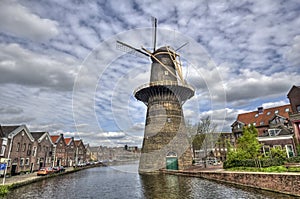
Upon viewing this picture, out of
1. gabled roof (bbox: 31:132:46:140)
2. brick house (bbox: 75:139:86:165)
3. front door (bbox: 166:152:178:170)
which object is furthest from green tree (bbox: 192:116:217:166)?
brick house (bbox: 75:139:86:165)

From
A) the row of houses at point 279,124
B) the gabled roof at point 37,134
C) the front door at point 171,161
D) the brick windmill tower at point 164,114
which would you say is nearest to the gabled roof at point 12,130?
the gabled roof at point 37,134

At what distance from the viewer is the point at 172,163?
28609mm

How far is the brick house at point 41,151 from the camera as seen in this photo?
115ft

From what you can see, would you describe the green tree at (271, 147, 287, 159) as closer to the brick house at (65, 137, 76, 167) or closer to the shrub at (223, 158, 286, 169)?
the shrub at (223, 158, 286, 169)

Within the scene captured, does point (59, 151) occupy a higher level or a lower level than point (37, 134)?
lower

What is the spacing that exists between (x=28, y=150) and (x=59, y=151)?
44.0 ft

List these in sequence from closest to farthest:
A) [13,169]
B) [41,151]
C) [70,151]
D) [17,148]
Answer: [13,169]
[17,148]
[41,151]
[70,151]

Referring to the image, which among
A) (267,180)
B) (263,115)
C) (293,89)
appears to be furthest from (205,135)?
(267,180)

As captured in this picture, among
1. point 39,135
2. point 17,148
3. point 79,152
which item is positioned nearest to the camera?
point 17,148

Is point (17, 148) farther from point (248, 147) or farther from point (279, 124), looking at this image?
point (279, 124)

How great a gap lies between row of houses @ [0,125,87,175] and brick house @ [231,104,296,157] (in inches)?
1294

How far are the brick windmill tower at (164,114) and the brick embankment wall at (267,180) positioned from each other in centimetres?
988

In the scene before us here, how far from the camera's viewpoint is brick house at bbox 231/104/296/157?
2728 cm

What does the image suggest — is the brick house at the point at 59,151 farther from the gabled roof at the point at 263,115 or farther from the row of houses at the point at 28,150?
the gabled roof at the point at 263,115
